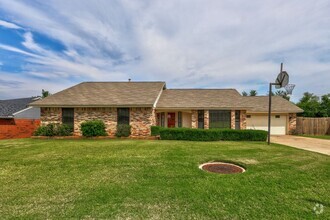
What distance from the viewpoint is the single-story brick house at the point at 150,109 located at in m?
15.2

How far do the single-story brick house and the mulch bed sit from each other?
8729 mm

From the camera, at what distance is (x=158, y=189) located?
470 cm

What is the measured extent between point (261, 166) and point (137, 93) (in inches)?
501

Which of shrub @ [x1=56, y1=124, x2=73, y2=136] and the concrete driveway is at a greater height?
shrub @ [x1=56, y1=124, x2=73, y2=136]

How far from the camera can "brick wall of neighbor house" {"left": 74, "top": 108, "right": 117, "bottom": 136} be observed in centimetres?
1534

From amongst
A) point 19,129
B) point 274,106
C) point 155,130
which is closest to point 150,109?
point 155,130

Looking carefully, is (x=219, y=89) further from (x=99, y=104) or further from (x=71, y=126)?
(x=71, y=126)

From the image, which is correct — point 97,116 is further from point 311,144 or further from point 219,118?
point 311,144

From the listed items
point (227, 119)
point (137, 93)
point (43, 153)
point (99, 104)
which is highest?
point (137, 93)

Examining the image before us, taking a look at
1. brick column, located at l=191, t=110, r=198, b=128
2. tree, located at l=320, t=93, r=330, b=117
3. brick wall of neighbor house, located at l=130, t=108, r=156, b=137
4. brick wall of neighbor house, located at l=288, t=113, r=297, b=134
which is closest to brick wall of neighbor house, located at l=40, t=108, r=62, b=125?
brick wall of neighbor house, located at l=130, t=108, r=156, b=137

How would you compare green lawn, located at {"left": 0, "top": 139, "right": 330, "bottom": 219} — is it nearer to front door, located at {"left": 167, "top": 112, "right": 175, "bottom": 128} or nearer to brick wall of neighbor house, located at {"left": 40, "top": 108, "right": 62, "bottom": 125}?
brick wall of neighbor house, located at {"left": 40, "top": 108, "right": 62, "bottom": 125}

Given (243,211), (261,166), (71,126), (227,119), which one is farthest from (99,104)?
(243,211)

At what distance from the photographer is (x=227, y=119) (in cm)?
1648

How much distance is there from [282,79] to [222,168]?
309 inches
